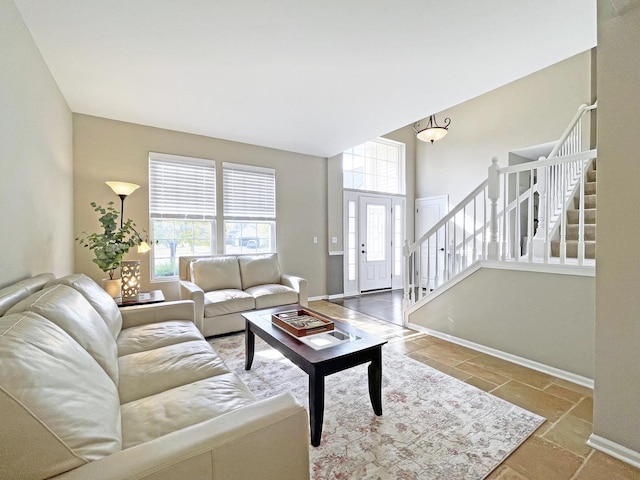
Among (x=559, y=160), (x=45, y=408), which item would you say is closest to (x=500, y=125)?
(x=559, y=160)

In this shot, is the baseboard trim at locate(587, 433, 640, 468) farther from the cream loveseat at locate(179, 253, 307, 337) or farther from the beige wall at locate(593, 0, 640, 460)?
Result: the cream loveseat at locate(179, 253, 307, 337)

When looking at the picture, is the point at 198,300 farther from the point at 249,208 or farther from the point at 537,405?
the point at 537,405

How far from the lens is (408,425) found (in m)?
1.85

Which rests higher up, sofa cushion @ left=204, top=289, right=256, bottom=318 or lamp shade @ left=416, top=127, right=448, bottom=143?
lamp shade @ left=416, top=127, right=448, bottom=143

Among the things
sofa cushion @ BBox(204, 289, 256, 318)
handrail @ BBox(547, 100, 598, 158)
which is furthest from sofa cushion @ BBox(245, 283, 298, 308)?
handrail @ BBox(547, 100, 598, 158)

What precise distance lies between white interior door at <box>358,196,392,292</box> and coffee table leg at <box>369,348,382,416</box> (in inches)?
156

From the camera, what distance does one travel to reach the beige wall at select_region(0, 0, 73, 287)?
1.72m

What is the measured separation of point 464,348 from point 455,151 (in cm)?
444

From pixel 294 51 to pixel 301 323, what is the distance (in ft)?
7.04

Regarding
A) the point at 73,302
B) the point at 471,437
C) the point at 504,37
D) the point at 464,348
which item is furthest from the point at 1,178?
the point at 464,348

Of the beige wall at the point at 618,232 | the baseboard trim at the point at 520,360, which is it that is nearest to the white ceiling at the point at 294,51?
the beige wall at the point at 618,232

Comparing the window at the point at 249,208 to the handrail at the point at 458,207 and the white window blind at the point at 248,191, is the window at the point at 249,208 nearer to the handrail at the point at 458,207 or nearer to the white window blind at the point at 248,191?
the white window blind at the point at 248,191

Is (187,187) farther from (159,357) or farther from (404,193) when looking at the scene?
(404,193)

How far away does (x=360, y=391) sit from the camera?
225cm
